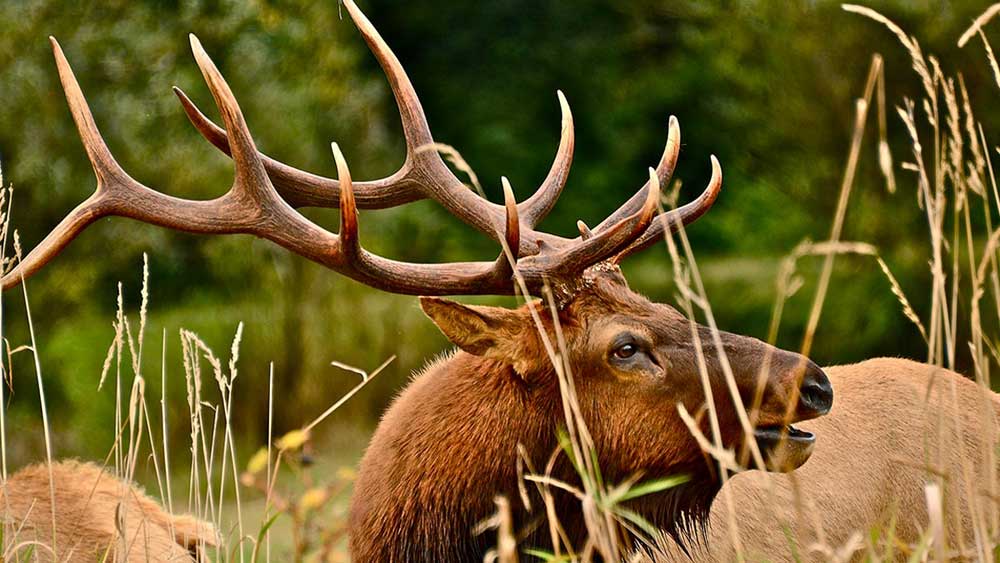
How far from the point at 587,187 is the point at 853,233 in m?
12.7

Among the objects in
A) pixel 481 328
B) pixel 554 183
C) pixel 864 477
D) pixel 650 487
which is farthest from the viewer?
pixel 554 183

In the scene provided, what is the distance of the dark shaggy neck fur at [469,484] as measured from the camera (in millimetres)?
4242

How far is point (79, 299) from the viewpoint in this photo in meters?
11.9

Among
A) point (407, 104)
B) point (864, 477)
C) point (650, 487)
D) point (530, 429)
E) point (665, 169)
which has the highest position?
point (407, 104)

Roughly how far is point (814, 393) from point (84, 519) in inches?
86.9

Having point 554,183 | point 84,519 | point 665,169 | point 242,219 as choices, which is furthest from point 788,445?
point 84,519

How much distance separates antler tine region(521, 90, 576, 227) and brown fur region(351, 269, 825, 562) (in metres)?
0.67

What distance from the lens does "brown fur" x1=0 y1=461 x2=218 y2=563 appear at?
14.7 feet

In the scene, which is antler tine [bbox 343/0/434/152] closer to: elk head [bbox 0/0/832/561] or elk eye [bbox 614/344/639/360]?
elk head [bbox 0/0/832/561]

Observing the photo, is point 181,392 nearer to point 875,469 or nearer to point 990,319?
point 990,319

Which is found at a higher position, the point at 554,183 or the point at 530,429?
the point at 554,183

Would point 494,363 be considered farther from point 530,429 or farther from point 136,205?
point 136,205

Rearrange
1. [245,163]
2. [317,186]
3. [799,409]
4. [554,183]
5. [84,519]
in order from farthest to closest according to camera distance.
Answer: [554,183]
[317,186]
[84,519]
[245,163]
[799,409]

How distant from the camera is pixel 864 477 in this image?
459cm
